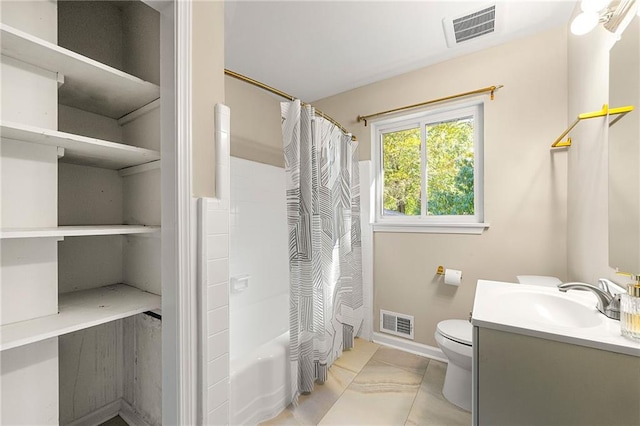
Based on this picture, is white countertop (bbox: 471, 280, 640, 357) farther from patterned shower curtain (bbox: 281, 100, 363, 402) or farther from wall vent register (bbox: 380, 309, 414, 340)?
wall vent register (bbox: 380, 309, 414, 340)

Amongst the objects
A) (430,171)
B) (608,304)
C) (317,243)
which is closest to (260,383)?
(317,243)

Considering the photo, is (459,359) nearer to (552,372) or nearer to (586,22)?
(552,372)

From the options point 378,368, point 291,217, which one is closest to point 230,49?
point 291,217

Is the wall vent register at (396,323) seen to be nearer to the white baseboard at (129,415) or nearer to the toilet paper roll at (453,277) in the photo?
the toilet paper roll at (453,277)

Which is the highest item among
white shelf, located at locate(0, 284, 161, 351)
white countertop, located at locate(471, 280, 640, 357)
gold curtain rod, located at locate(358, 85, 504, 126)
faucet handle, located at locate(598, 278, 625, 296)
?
gold curtain rod, located at locate(358, 85, 504, 126)

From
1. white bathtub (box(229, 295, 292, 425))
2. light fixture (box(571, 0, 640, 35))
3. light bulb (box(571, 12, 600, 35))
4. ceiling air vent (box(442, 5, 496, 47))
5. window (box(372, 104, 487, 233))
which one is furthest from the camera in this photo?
window (box(372, 104, 487, 233))

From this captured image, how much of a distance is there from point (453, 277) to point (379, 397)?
97cm

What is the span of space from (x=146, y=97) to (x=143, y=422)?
136 centimetres

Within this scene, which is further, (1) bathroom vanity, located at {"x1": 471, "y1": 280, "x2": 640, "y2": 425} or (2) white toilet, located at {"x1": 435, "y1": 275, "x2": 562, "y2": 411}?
(2) white toilet, located at {"x1": 435, "y1": 275, "x2": 562, "y2": 411}

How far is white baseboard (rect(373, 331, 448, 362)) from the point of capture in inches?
81.5

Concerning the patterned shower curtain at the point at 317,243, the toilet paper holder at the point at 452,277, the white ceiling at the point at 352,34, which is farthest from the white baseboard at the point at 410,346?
the white ceiling at the point at 352,34

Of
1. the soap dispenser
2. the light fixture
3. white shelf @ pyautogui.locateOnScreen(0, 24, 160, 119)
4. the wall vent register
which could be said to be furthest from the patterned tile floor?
the light fixture

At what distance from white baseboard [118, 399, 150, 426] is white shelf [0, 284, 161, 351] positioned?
1.74 ft

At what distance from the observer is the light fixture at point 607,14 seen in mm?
925
